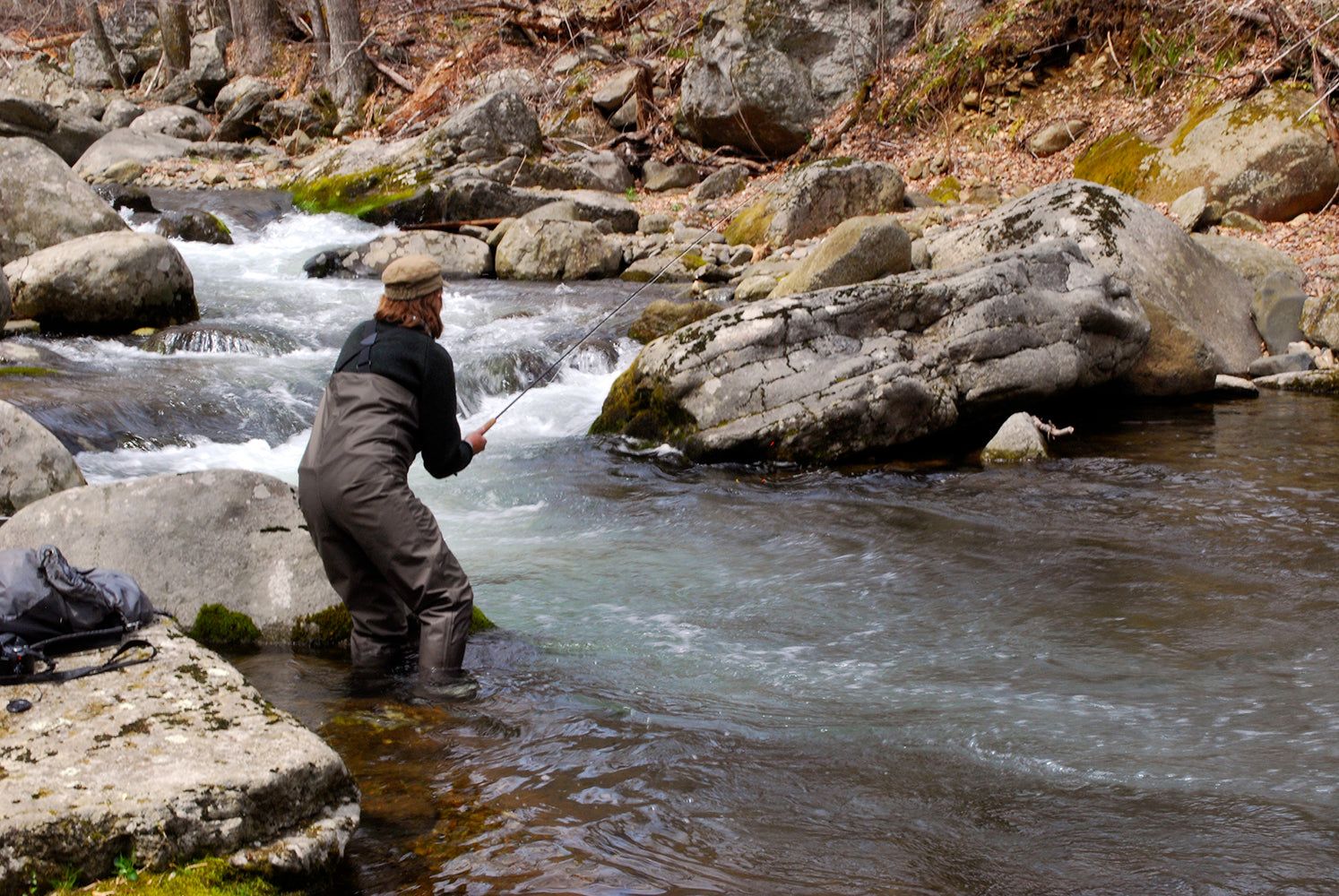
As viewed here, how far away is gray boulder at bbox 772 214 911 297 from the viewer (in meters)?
11.1

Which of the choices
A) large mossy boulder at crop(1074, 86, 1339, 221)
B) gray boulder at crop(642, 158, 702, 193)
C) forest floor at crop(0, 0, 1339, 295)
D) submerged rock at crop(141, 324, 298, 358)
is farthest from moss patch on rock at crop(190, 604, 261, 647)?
gray boulder at crop(642, 158, 702, 193)

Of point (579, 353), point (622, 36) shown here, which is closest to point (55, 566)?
point (579, 353)

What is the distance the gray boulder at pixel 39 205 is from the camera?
39.6 feet

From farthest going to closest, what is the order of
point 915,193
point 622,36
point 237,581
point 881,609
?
point 622,36 → point 915,193 → point 881,609 → point 237,581

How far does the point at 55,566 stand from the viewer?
3463 mm

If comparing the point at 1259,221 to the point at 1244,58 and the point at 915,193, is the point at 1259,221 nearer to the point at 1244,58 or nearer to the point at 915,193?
the point at 1244,58

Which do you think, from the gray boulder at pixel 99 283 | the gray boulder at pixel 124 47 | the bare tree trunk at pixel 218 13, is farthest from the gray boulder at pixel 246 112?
the gray boulder at pixel 99 283

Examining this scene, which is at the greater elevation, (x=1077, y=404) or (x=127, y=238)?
(x=127, y=238)

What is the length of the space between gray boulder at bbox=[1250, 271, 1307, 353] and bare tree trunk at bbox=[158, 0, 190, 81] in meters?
28.9

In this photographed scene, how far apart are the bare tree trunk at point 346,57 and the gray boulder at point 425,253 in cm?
1128

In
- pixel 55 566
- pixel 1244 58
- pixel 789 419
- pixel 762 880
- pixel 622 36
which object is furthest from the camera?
pixel 622 36

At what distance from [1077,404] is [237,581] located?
7.42 meters

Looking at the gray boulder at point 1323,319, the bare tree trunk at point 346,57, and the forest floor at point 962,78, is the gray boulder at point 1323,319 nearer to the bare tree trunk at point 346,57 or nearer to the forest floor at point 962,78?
the forest floor at point 962,78

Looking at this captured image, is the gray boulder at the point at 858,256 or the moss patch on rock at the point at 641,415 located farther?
the gray boulder at the point at 858,256
